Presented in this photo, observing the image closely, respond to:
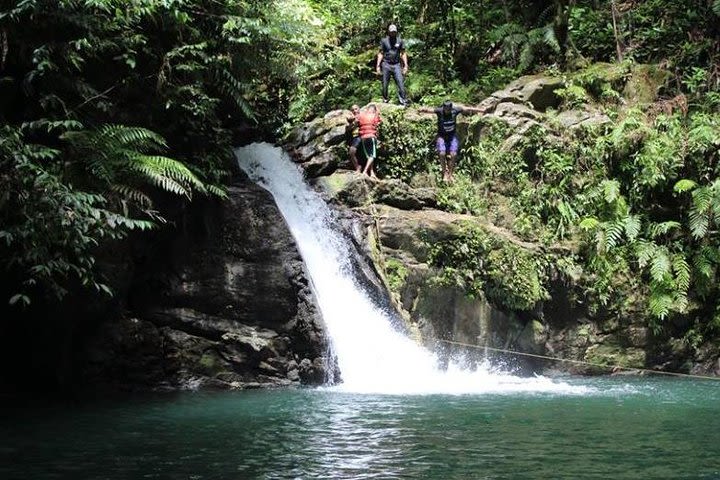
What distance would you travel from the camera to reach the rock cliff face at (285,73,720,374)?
1271 cm

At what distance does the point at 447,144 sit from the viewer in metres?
A: 14.3

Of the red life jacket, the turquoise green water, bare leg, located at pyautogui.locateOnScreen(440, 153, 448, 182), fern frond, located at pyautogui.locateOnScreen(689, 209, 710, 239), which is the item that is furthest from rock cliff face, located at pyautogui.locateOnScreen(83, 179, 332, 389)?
fern frond, located at pyautogui.locateOnScreen(689, 209, 710, 239)

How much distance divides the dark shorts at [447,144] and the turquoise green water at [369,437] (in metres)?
5.97

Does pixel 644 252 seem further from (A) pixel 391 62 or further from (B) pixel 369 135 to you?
(A) pixel 391 62

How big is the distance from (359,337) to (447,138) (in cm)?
473

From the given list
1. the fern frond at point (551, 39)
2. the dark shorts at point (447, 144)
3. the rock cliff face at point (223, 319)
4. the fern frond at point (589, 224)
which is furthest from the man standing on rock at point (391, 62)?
the rock cliff face at point (223, 319)

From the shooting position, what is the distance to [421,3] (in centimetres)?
2075

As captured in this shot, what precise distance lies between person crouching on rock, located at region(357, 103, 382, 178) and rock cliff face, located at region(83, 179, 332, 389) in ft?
9.43

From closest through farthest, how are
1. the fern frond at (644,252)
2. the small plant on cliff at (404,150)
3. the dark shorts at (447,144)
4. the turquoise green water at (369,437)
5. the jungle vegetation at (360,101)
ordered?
the turquoise green water at (369,437) → the jungle vegetation at (360,101) → the fern frond at (644,252) → the dark shorts at (447,144) → the small plant on cliff at (404,150)

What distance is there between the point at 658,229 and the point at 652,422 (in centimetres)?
672

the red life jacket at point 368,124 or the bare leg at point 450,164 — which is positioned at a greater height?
the red life jacket at point 368,124

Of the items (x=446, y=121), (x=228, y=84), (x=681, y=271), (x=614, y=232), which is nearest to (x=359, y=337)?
(x=228, y=84)

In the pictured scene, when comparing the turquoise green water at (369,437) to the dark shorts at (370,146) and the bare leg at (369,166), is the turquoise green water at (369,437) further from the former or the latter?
the dark shorts at (370,146)

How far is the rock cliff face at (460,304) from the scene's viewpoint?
12.7 metres
